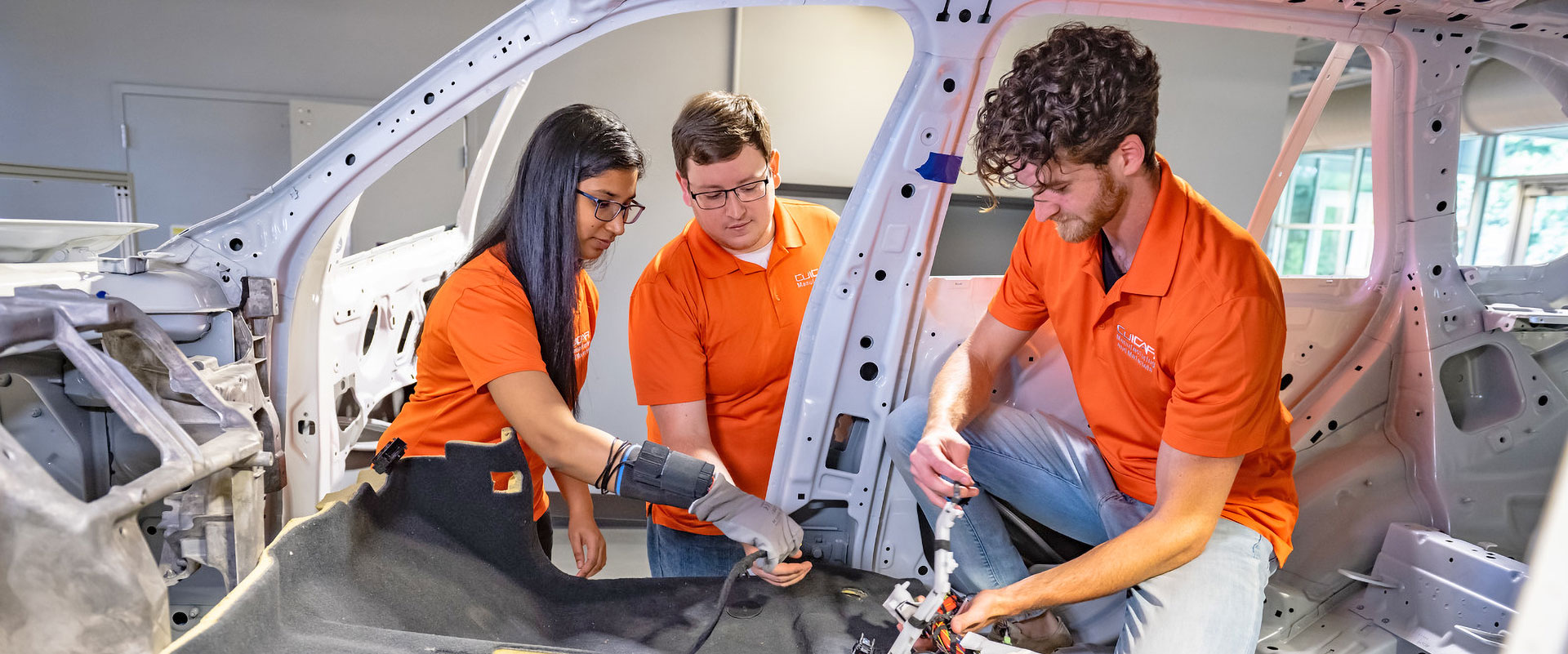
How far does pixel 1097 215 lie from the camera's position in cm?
162

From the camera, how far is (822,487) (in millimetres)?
2012

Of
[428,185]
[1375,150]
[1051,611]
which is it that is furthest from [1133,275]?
[428,185]

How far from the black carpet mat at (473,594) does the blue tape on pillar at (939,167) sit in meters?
1.02

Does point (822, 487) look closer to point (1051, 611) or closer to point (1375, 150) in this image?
point (1051, 611)

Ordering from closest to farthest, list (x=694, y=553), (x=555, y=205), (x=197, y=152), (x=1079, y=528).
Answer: (x=555, y=205)
(x=1079, y=528)
(x=694, y=553)
(x=197, y=152)

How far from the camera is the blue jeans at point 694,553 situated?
2197mm

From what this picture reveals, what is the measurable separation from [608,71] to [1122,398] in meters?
4.06

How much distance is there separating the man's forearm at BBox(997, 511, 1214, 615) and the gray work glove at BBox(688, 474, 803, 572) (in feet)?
1.77

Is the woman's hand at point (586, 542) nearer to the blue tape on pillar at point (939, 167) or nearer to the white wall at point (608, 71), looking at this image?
the blue tape on pillar at point (939, 167)

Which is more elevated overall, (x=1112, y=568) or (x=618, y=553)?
(x=1112, y=568)

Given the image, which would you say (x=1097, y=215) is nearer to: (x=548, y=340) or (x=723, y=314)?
(x=723, y=314)

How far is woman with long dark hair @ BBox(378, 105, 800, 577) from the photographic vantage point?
1.68m

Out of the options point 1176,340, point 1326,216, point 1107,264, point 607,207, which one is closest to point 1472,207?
point 1326,216

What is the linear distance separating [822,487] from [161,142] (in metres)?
4.87
